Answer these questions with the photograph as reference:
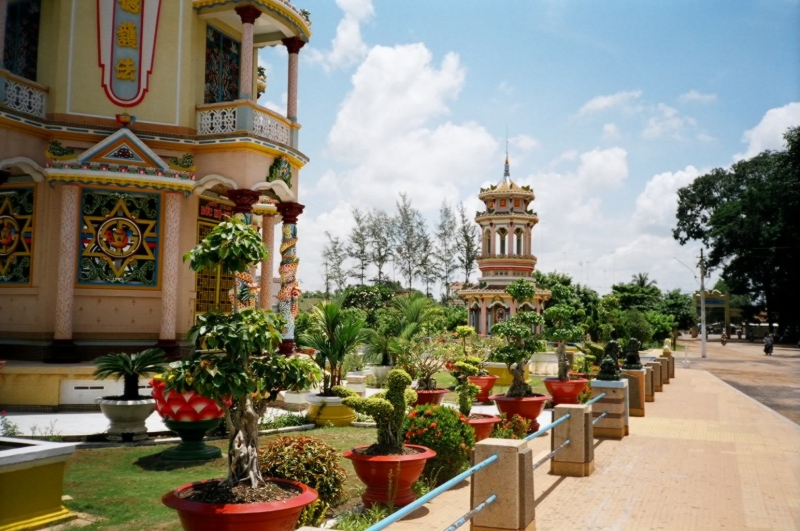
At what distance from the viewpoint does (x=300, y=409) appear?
547 inches

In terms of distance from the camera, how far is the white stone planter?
1026 centimetres

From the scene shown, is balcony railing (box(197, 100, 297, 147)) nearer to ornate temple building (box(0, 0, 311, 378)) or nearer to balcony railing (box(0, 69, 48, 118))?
ornate temple building (box(0, 0, 311, 378))

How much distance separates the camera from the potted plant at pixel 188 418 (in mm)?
8977

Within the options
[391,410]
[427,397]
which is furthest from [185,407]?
[427,397]

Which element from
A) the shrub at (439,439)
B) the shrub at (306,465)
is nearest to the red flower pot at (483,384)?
the shrub at (439,439)

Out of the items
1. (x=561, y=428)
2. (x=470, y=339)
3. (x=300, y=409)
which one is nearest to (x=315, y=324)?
(x=300, y=409)

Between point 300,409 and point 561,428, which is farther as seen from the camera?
point 300,409

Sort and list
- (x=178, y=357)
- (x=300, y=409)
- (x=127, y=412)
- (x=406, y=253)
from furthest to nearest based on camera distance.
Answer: (x=406, y=253) < (x=178, y=357) < (x=300, y=409) < (x=127, y=412)

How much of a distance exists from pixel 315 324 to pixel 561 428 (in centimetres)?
668

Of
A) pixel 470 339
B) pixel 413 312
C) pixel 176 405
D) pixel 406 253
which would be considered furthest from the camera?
pixel 406 253

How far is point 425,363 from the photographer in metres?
13.6

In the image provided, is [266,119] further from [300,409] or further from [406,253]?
[406,253]

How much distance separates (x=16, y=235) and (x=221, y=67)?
639 centimetres

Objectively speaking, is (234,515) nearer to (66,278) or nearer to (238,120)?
(66,278)
